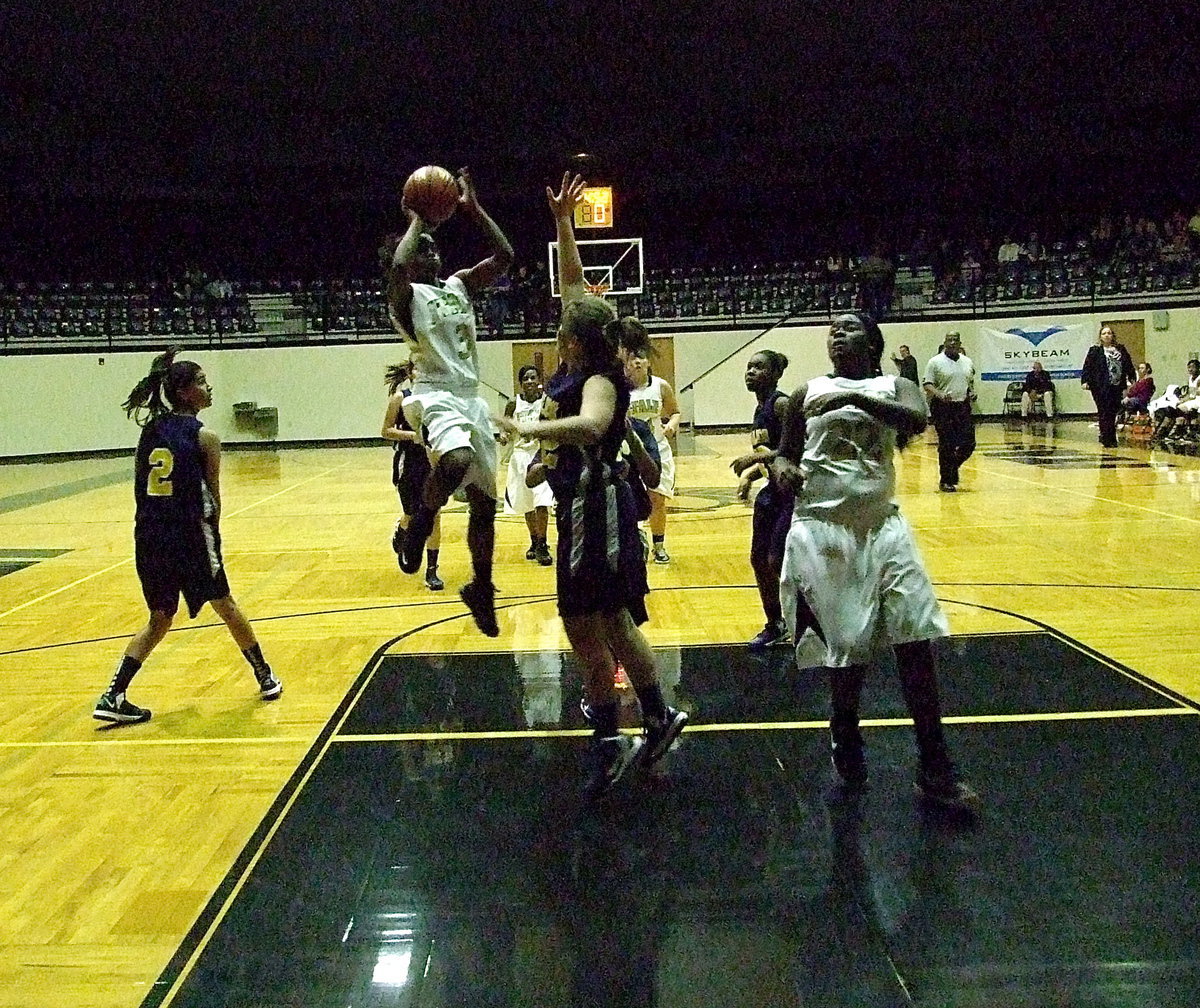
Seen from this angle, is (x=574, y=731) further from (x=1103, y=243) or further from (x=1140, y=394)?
(x=1103, y=243)

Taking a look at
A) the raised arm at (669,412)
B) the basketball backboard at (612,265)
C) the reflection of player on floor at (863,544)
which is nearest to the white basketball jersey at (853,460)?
the reflection of player on floor at (863,544)

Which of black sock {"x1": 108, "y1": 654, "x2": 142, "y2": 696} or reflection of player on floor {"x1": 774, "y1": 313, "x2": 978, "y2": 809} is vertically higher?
reflection of player on floor {"x1": 774, "y1": 313, "x2": 978, "y2": 809}

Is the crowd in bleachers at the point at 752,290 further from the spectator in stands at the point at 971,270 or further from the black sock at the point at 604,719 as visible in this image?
the black sock at the point at 604,719

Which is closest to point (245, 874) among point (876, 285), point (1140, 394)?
point (1140, 394)

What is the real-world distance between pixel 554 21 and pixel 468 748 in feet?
54.4

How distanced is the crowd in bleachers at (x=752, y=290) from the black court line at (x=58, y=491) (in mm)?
6459

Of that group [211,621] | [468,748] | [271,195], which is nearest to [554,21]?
[271,195]

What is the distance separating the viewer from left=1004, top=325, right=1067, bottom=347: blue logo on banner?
71.3ft

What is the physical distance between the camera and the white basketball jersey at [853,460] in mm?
3393

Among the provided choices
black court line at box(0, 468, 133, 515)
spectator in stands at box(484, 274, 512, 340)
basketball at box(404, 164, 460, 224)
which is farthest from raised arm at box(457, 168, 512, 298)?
spectator in stands at box(484, 274, 512, 340)

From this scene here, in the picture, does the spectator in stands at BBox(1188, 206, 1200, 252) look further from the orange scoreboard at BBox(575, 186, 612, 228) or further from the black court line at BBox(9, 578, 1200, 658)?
the black court line at BBox(9, 578, 1200, 658)

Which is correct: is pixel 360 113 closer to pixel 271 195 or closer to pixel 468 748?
pixel 271 195

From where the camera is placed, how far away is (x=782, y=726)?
4195 millimetres

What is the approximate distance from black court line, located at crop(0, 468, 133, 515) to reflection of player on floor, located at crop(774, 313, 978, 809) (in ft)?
36.3
